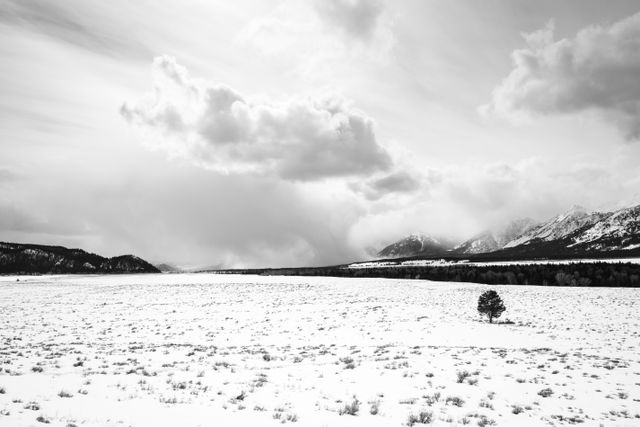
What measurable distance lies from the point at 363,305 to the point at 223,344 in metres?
24.2

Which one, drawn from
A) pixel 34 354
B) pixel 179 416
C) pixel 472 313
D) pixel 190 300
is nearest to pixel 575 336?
pixel 472 313

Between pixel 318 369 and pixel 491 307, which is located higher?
pixel 491 307

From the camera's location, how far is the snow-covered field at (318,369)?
11250 mm

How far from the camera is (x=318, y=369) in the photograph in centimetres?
1789

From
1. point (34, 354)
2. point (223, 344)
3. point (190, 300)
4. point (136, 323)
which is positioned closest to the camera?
point (34, 354)

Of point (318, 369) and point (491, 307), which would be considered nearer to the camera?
point (318, 369)

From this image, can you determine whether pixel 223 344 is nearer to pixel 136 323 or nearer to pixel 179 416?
pixel 136 323

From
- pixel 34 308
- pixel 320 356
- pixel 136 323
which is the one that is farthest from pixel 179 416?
pixel 34 308

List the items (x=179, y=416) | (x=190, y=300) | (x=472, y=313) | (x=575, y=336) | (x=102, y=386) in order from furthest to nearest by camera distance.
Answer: (x=190, y=300) → (x=472, y=313) → (x=575, y=336) → (x=102, y=386) → (x=179, y=416)

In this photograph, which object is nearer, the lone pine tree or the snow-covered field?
the snow-covered field

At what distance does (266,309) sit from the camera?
43.9 metres

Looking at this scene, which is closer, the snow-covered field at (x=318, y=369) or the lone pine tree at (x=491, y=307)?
the snow-covered field at (x=318, y=369)

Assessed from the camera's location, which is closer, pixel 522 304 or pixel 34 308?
pixel 34 308

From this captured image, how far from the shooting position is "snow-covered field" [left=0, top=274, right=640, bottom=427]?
11.2 meters
